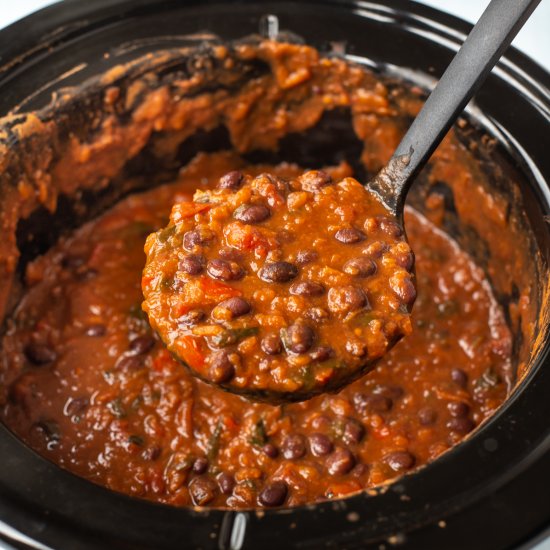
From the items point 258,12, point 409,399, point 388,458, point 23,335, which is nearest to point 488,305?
point 409,399

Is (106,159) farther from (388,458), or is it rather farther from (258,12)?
(388,458)

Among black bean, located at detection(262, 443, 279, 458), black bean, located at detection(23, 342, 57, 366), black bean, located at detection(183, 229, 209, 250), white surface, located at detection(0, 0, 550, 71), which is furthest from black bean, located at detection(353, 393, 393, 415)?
white surface, located at detection(0, 0, 550, 71)

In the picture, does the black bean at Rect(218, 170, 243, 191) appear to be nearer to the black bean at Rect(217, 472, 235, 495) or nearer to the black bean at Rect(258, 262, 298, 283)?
the black bean at Rect(258, 262, 298, 283)

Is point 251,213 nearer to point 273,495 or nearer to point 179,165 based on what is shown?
point 273,495

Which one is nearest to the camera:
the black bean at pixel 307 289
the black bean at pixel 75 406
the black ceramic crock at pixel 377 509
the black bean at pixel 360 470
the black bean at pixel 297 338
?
the black ceramic crock at pixel 377 509

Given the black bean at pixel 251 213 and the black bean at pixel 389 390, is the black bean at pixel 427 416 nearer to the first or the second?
the black bean at pixel 389 390

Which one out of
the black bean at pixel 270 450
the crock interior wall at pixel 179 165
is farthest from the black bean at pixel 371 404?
the crock interior wall at pixel 179 165

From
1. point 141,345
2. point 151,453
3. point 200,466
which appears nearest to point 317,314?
point 200,466
